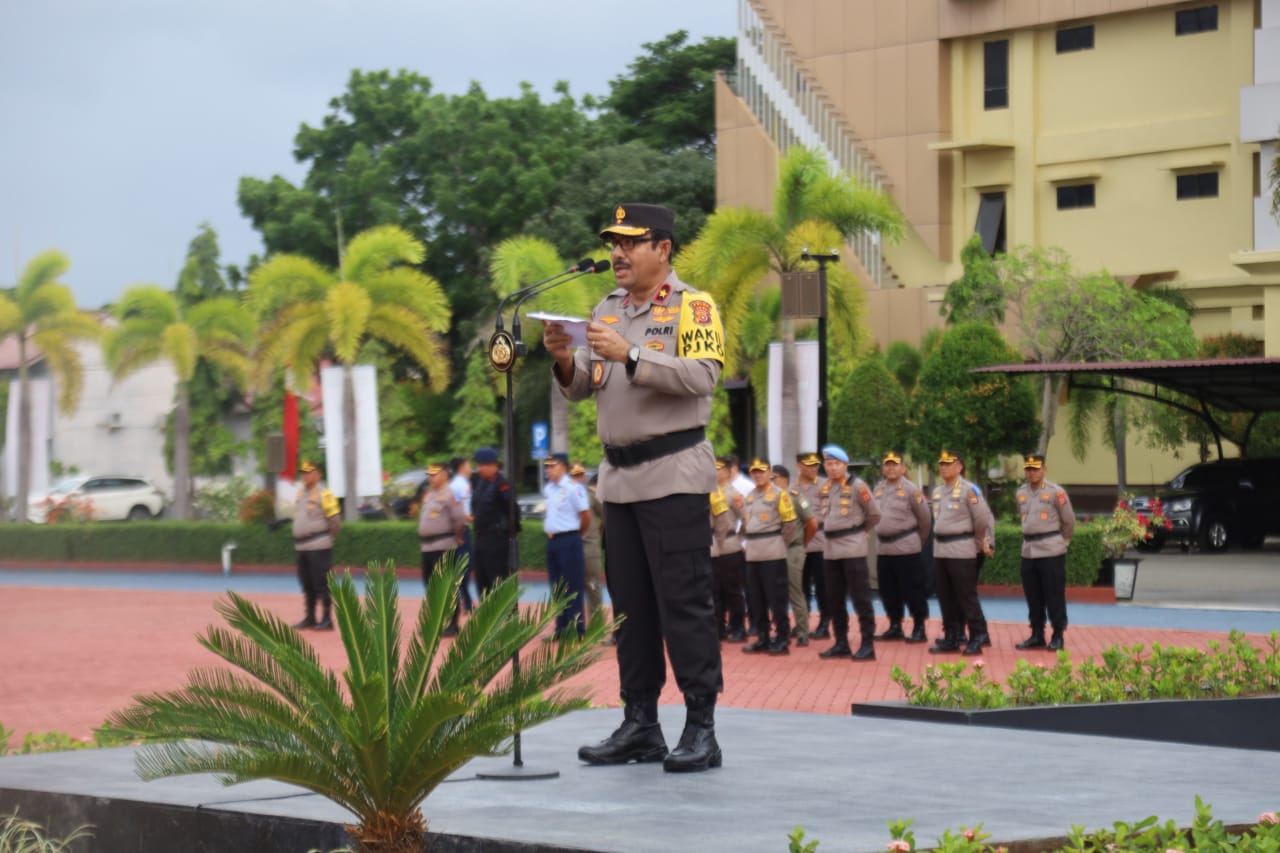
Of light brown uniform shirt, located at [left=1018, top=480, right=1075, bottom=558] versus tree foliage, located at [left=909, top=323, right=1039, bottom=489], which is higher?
tree foliage, located at [left=909, top=323, right=1039, bottom=489]

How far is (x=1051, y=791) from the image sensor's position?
21.2ft

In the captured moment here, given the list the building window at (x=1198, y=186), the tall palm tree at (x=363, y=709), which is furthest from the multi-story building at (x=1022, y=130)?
the tall palm tree at (x=363, y=709)

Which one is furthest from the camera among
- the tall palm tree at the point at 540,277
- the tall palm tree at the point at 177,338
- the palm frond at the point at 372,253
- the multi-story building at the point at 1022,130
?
the tall palm tree at the point at 177,338

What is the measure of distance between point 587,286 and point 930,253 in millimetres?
9249

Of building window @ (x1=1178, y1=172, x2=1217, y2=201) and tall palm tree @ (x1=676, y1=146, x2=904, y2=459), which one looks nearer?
tall palm tree @ (x1=676, y1=146, x2=904, y2=459)

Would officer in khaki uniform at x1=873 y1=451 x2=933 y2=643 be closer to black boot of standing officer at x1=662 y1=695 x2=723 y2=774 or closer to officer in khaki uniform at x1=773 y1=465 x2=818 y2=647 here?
officer in khaki uniform at x1=773 y1=465 x2=818 y2=647

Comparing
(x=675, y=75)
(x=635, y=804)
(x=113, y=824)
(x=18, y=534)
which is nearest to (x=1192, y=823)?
(x=635, y=804)

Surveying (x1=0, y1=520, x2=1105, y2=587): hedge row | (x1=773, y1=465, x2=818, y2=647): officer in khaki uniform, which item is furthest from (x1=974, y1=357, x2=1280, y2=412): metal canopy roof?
(x1=773, y1=465, x2=818, y2=647): officer in khaki uniform

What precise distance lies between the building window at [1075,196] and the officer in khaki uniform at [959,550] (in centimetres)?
2514

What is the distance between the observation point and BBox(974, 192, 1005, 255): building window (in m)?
40.8

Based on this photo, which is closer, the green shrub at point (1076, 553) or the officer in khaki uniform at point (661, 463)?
the officer in khaki uniform at point (661, 463)

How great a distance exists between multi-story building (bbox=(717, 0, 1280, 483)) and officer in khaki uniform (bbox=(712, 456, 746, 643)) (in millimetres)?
21731

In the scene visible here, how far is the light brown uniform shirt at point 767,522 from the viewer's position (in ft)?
56.1

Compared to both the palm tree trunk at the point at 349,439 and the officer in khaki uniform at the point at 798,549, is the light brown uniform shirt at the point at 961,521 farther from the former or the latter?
the palm tree trunk at the point at 349,439
